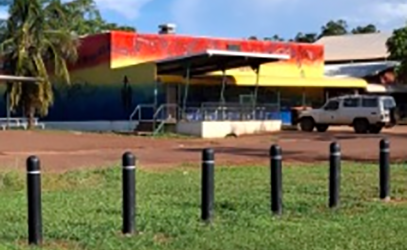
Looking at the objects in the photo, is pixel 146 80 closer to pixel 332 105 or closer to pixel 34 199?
pixel 332 105

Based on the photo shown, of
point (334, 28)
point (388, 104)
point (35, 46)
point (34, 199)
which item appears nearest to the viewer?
point (34, 199)

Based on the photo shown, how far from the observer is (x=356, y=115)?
46.9m

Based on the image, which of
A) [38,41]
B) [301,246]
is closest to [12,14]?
[38,41]

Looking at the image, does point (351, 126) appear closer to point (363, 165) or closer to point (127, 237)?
point (363, 165)

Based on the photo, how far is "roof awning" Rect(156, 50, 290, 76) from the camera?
140 ft

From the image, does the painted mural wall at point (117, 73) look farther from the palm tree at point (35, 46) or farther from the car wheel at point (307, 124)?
the car wheel at point (307, 124)

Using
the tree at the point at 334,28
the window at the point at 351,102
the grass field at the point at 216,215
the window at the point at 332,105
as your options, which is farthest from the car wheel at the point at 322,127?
the tree at the point at 334,28

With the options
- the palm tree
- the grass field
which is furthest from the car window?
the grass field

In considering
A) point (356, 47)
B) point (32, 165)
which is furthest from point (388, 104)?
point (356, 47)

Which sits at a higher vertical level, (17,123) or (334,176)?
(17,123)

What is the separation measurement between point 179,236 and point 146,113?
39292 mm

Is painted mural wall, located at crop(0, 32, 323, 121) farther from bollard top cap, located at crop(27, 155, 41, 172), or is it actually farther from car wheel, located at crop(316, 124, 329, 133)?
bollard top cap, located at crop(27, 155, 41, 172)

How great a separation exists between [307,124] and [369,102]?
4335 millimetres

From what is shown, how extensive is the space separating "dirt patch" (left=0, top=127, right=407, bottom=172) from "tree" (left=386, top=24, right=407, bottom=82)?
88.0 ft
